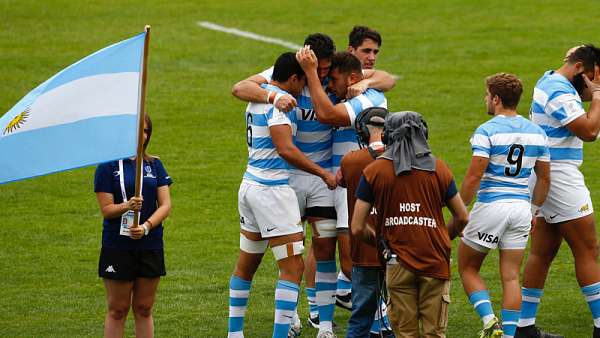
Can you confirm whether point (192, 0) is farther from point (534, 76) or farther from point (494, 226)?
point (494, 226)

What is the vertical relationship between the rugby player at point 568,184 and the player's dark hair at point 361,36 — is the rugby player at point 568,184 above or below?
below

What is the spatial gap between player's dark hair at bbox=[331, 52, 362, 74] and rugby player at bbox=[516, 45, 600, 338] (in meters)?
1.53

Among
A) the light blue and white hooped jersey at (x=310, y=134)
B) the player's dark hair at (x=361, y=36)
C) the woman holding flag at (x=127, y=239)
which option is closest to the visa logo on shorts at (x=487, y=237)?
the light blue and white hooped jersey at (x=310, y=134)

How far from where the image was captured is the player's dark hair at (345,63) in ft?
31.2

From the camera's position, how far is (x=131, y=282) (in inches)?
351

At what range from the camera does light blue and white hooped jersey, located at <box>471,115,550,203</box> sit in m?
9.10

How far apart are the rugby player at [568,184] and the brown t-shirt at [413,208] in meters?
2.11

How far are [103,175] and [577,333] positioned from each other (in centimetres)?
421

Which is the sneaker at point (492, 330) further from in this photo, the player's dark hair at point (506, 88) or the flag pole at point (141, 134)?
the flag pole at point (141, 134)

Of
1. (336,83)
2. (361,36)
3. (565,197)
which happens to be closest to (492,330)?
(565,197)

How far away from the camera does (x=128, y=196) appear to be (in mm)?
8883

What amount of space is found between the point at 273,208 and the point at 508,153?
5.99 feet

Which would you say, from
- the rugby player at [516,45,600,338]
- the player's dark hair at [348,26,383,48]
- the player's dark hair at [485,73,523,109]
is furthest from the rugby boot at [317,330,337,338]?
the player's dark hair at [348,26,383,48]

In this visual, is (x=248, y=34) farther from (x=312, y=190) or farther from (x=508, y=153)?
(x=508, y=153)
